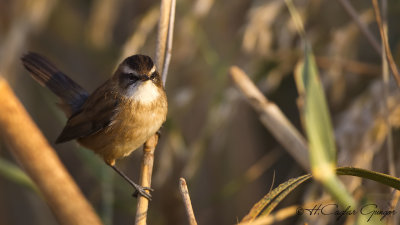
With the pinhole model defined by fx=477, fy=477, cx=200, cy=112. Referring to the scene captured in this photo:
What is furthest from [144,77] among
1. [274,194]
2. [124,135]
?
[274,194]

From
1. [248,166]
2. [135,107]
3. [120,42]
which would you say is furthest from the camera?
[120,42]

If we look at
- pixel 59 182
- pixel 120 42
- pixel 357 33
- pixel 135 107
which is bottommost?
pixel 59 182

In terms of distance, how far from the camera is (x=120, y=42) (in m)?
3.87

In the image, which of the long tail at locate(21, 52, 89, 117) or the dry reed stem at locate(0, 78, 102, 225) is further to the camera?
the long tail at locate(21, 52, 89, 117)

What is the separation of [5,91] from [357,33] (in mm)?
1947

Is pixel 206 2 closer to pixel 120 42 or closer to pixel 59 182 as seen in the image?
pixel 120 42

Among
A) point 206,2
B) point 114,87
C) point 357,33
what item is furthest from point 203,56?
point 357,33

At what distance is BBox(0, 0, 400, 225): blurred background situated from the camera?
8.05ft

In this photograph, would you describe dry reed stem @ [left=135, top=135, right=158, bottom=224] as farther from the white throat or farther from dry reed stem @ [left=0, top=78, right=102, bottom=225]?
dry reed stem @ [left=0, top=78, right=102, bottom=225]

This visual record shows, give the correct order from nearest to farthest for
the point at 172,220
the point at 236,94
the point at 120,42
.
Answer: the point at 236,94 < the point at 172,220 < the point at 120,42

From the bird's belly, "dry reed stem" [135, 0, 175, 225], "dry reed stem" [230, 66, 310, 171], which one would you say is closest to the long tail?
the bird's belly

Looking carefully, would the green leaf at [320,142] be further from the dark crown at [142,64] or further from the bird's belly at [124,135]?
the bird's belly at [124,135]

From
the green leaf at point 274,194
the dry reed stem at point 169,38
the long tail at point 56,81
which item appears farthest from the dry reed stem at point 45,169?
the long tail at point 56,81

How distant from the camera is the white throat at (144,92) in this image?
235 cm
